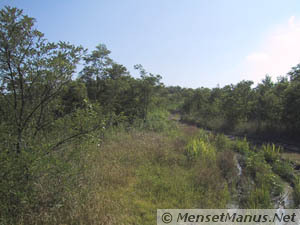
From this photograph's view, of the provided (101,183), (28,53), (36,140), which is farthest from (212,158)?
(28,53)

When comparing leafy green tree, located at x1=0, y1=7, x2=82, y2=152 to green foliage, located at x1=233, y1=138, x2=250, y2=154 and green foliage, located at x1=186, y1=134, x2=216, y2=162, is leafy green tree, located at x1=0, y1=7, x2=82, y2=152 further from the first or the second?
green foliage, located at x1=233, y1=138, x2=250, y2=154

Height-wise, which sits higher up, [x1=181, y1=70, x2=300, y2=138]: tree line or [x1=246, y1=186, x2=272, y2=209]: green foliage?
[x1=181, y1=70, x2=300, y2=138]: tree line

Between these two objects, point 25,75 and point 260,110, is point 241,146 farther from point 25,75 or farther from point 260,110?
point 25,75

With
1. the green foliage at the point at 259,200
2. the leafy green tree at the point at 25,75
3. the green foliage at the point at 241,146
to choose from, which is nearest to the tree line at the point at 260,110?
the green foliage at the point at 241,146

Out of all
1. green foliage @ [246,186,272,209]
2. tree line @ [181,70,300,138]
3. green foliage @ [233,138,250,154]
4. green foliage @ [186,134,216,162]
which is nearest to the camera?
green foliage @ [246,186,272,209]

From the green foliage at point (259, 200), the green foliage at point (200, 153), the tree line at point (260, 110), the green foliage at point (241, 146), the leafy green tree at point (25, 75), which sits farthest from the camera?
the tree line at point (260, 110)

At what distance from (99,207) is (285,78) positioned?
19.0 meters

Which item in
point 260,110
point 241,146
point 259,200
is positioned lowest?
point 259,200

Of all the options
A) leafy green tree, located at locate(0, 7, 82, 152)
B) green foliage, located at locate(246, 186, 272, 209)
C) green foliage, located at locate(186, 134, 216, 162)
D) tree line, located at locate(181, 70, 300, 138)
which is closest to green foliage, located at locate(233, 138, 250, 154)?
green foliage, located at locate(186, 134, 216, 162)

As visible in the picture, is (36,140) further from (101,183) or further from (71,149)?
(101,183)

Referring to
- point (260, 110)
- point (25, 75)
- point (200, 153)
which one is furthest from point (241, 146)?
point (25, 75)

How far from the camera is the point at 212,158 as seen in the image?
564 cm

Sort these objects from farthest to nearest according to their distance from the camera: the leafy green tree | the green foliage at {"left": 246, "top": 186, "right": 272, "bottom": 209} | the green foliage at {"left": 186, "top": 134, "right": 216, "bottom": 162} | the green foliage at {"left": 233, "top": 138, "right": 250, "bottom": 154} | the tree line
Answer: the tree line
the green foliage at {"left": 233, "top": 138, "right": 250, "bottom": 154}
the green foliage at {"left": 186, "top": 134, "right": 216, "bottom": 162}
the green foliage at {"left": 246, "top": 186, "right": 272, "bottom": 209}
the leafy green tree

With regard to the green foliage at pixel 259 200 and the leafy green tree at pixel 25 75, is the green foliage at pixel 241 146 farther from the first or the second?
the leafy green tree at pixel 25 75
